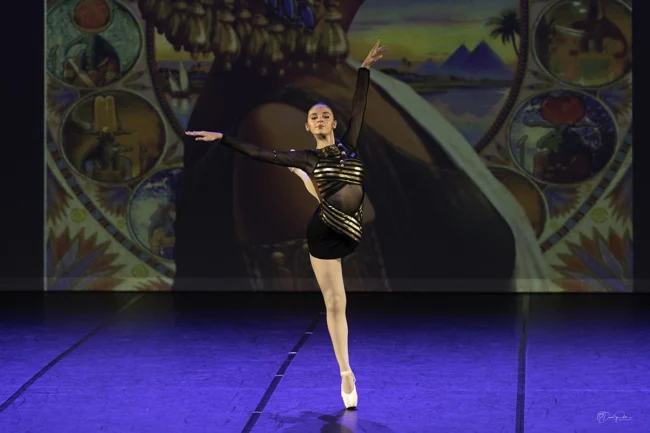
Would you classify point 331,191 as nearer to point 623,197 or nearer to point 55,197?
point 623,197

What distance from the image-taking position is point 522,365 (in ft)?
17.0

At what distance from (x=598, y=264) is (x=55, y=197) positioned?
375 cm

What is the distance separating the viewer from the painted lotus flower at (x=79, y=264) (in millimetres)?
7703

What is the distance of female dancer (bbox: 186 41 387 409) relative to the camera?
14.1 ft

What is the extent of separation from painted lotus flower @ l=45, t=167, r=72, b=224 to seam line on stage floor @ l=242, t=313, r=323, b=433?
7.05 feet

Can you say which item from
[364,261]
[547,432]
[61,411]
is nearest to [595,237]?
[364,261]

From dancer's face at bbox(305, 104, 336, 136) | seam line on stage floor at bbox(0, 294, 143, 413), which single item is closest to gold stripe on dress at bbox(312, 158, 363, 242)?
dancer's face at bbox(305, 104, 336, 136)

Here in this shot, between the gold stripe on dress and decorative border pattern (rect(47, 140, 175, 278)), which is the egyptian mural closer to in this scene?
decorative border pattern (rect(47, 140, 175, 278))

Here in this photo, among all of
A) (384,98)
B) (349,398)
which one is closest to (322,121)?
(349,398)

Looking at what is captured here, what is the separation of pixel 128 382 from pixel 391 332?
5.81ft

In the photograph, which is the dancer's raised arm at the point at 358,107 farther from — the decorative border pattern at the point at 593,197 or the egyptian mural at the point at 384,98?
the decorative border pattern at the point at 593,197

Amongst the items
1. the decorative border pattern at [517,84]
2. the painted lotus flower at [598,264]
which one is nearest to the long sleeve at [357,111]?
the decorative border pattern at [517,84]

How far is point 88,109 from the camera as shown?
302 inches

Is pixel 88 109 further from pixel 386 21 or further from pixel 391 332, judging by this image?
pixel 391 332
